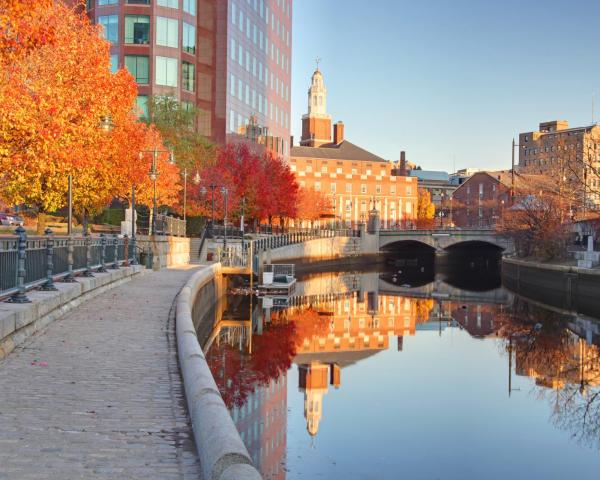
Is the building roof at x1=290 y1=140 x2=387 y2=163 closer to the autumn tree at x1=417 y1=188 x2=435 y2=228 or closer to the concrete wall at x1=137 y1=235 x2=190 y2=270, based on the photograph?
the autumn tree at x1=417 y1=188 x2=435 y2=228

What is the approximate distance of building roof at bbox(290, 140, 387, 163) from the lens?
5443 inches

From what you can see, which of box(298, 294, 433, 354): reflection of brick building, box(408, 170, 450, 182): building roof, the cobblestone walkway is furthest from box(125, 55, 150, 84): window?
box(408, 170, 450, 182): building roof

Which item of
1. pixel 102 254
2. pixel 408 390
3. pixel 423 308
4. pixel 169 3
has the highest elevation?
pixel 169 3

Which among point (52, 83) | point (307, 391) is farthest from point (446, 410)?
point (52, 83)

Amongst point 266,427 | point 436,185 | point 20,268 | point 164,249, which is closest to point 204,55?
point 164,249

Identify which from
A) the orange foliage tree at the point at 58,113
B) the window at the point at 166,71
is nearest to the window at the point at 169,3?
the window at the point at 166,71

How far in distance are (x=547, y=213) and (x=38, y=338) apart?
52.3 m

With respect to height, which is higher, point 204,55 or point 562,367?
point 204,55

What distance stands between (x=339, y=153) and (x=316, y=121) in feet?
80.1

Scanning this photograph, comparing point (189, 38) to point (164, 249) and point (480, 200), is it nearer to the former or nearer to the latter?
point (164, 249)

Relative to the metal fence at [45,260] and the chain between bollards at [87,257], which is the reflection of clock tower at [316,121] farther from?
the chain between bollards at [87,257]

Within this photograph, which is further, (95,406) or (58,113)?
(58,113)

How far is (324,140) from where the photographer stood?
16238 cm

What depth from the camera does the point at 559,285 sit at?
50.4 metres
